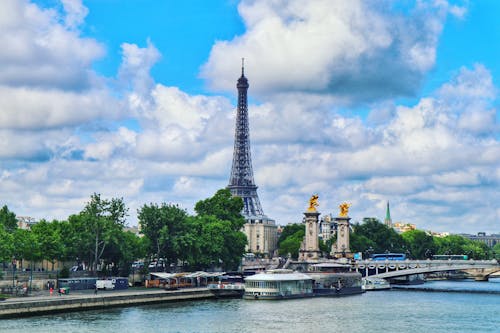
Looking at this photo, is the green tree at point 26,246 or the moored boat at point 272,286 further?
the moored boat at point 272,286

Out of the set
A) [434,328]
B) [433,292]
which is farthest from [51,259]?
[433,292]

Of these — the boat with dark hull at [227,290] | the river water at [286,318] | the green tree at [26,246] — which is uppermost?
the green tree at [26,246]

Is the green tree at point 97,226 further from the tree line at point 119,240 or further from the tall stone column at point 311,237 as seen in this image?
the tall stone column at point 311,237

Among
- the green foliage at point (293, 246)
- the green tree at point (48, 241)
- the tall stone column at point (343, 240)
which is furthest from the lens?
the green foliage at point (293, 246)

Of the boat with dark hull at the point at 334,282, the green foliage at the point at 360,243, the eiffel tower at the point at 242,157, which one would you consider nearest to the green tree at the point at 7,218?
the boat with dark hull at the point at 334,282

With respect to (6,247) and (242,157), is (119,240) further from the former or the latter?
(242,157)

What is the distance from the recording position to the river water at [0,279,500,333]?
57219 mm

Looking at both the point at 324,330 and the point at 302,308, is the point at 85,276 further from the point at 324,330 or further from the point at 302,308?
the point at 324,330

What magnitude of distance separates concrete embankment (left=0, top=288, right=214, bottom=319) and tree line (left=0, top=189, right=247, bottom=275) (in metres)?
9.24

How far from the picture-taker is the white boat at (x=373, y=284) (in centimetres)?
10871

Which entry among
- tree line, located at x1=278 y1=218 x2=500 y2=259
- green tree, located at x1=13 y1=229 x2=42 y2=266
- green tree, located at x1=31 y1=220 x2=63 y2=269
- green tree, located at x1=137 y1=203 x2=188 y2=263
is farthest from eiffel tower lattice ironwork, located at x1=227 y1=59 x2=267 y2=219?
green tree, located at x1=13 y1=229 x2=42 y2=266

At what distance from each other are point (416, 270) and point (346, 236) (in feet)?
89.4

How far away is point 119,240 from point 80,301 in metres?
22.6

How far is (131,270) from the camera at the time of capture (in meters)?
94.5
